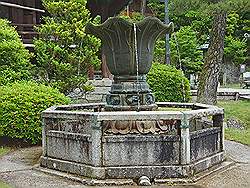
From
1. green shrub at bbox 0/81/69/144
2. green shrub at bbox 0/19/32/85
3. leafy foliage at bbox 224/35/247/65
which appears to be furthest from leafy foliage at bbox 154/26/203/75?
green shrub at bbox 0/81/69/144

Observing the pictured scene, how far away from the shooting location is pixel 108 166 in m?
7.13

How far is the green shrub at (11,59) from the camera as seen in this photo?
12078 mm

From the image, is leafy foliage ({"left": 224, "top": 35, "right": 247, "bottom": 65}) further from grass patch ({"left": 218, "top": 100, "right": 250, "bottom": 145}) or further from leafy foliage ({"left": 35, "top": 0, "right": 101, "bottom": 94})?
leafy foliage ({"left": 35, "top": 0, "right": 101, "bottom": 94})

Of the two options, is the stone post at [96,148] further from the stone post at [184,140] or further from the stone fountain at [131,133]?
the stone post at [184,140]

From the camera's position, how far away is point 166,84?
15156 millimetres

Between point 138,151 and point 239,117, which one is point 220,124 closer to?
point 138,151

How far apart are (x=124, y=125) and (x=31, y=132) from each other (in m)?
3.01

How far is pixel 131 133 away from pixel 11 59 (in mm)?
5909

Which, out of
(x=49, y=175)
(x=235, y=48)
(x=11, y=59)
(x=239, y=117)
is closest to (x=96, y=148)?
(x=49, y=175)

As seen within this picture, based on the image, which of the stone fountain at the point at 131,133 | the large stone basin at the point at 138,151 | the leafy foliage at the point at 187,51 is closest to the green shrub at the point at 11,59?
the stone fountain at the point at 131,133

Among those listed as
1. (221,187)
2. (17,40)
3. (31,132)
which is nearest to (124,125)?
(221,187)

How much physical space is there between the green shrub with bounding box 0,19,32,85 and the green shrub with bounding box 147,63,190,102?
14.3ft

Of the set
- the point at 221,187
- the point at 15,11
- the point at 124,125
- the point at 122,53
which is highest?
the point at 15,11

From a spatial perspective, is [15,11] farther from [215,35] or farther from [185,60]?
[185,60]
